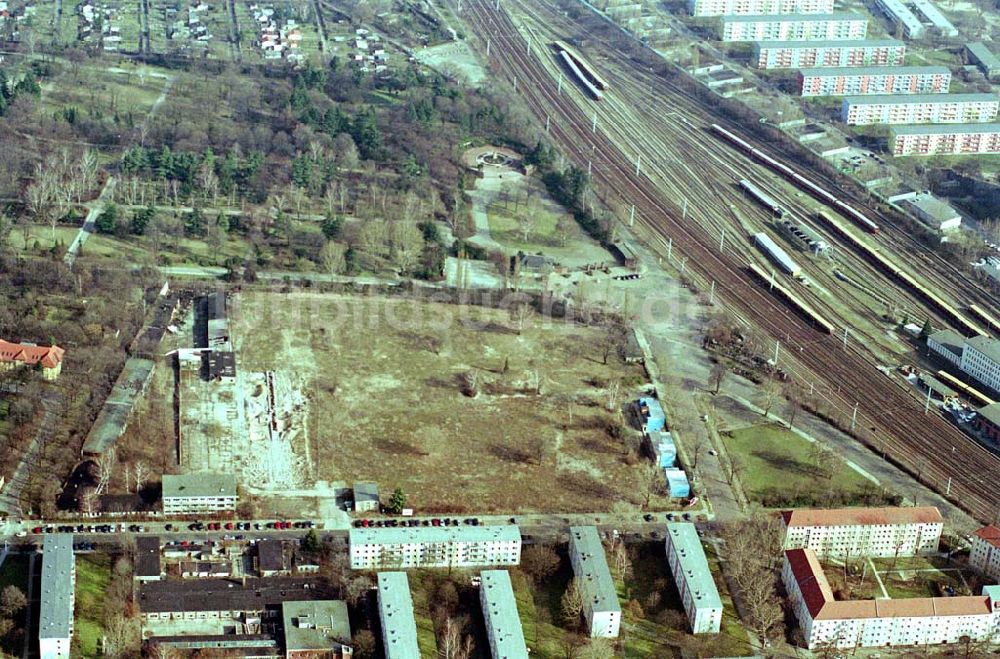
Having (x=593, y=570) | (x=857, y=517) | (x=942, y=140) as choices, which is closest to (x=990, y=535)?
(x=857, y=517)

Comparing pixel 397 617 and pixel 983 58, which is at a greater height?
pixel 983 58

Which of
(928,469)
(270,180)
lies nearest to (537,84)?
(270,180)

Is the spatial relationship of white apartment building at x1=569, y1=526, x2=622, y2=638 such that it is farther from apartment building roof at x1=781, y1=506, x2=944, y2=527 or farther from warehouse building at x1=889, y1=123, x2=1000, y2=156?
warehouse building at x1=889, y1=123, x2=1000, y2=156

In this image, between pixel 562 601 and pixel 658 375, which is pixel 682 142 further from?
pixel 562 601

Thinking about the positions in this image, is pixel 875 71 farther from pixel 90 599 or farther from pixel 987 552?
pixel 90 599

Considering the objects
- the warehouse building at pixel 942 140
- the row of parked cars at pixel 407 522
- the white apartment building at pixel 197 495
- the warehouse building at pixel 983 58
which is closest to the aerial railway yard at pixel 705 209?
the warehouse building at pixel 942 140
